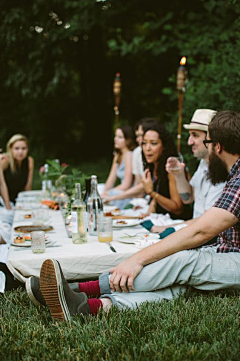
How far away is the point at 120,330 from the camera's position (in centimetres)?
232

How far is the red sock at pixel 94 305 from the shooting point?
256 cm

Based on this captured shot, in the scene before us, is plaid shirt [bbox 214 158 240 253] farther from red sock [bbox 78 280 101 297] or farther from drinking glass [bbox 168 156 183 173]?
drinking glass [bbox 168 156 183 173]

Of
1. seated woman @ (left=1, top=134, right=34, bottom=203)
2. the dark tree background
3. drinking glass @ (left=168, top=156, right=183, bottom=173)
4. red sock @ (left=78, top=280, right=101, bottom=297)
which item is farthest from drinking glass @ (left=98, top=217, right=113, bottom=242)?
seated woman @ (left=1, top=134, right=34, bottom=203)

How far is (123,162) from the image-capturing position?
646 centimetres

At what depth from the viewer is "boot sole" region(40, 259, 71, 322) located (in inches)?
90.8

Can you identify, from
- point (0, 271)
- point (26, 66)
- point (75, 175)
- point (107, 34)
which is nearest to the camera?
point (0, 271)

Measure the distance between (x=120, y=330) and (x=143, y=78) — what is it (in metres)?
11.7

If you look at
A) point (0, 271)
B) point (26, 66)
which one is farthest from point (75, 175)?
point (26, 66)

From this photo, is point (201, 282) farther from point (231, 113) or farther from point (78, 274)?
point (231, 113)

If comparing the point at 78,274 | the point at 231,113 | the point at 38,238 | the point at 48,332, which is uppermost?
the point at 231,113

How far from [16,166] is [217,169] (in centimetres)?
418

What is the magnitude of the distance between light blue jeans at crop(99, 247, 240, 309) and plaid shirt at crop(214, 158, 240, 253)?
10 cm

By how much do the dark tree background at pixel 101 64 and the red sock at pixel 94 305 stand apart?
3.34m

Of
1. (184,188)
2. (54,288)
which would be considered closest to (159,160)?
(184,188)
